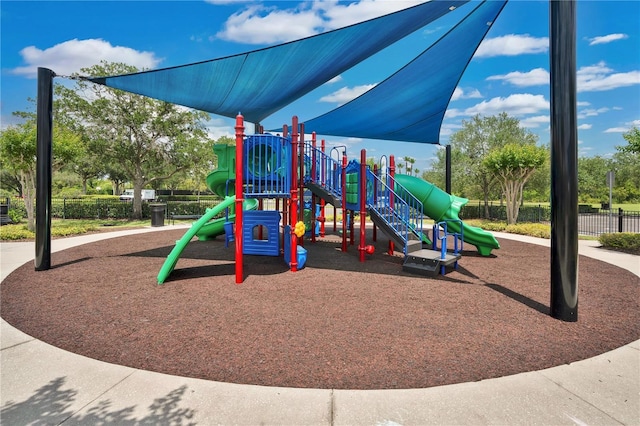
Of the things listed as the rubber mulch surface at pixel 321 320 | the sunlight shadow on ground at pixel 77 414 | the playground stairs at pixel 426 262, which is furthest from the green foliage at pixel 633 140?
the sunlight shadow on ground at pixel 77 414

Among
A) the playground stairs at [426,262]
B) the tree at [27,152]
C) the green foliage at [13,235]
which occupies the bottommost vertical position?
the playground stairs at [426,262]

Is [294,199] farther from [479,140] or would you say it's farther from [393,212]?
[479,140]

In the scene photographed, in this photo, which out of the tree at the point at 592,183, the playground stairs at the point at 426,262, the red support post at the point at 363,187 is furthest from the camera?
the tree at the point at 592,183

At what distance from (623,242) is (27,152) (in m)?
21.9

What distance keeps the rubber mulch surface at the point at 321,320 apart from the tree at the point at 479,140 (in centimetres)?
2004

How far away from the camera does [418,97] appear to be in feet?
34.5

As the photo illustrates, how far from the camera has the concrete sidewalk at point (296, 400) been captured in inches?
101

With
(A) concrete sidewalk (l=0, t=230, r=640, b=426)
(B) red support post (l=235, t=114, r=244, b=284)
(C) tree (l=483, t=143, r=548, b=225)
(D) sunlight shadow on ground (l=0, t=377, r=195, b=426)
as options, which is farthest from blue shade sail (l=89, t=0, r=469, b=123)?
(C) tree (l=483, t=143, r=548, b=225)

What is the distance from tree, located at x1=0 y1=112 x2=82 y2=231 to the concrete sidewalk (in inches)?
537

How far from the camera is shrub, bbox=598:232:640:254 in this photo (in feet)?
34.8

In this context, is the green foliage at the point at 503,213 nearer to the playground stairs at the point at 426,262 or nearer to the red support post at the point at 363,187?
the playground stairs at the point at 426,262

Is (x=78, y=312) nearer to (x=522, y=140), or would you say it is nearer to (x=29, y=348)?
(x=29, y=348)

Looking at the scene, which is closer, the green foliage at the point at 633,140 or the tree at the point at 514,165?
the green foliage at the point at 633,140

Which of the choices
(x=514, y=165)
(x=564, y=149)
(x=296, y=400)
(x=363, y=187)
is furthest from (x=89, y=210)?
(x=514, y=165)
